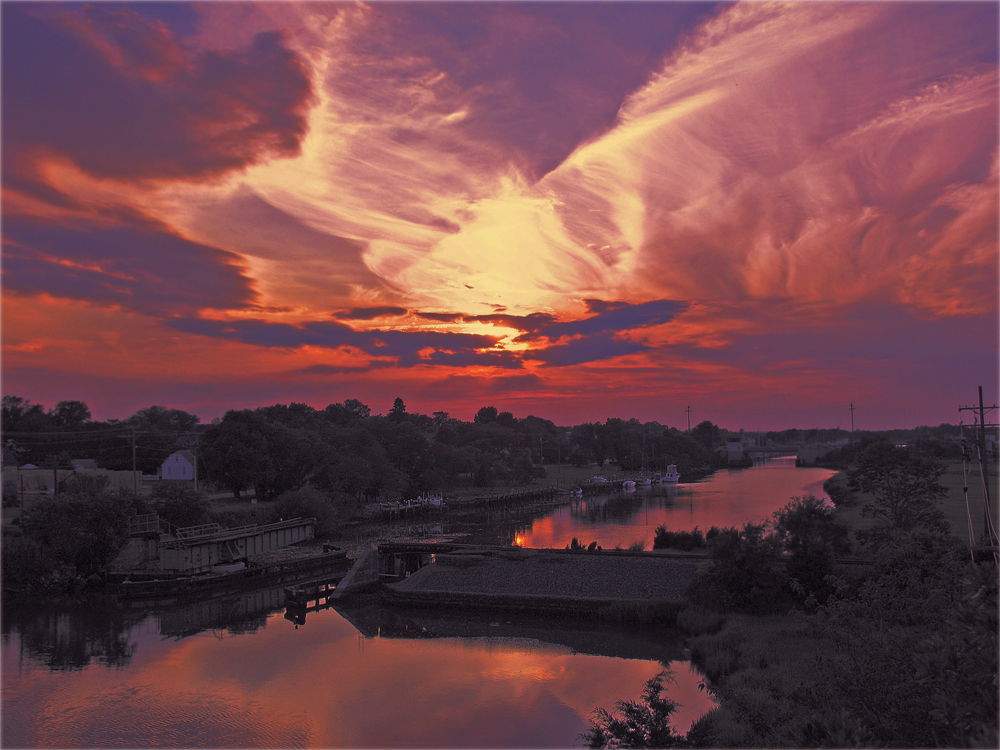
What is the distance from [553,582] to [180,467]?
63.6 metres

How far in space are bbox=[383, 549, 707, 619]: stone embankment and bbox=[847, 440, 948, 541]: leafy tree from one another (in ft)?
49.5

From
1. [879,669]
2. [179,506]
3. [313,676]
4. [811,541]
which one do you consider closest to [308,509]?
[179,506]

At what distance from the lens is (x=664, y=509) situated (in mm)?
88938

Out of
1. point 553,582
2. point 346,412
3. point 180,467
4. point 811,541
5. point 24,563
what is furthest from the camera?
point 346,412

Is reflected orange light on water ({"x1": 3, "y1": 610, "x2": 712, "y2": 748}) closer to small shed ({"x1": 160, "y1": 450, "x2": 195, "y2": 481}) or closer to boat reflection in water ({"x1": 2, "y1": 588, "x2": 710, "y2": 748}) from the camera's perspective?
boat reflection in water ({"x1": 2, "y1": 588, "x2": 710, "y2": 748})

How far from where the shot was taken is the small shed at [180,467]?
3253 inches

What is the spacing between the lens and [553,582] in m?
37.9

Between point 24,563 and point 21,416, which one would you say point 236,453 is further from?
point 21,416

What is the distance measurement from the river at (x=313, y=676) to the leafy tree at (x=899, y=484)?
20.5 metres

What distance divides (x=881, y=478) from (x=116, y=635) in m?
48.7

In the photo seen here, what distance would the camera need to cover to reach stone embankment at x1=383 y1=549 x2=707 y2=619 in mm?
35000

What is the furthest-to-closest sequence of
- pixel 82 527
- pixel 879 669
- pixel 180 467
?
pixel 180 467 → pixel 82 527 → pixel 879 669

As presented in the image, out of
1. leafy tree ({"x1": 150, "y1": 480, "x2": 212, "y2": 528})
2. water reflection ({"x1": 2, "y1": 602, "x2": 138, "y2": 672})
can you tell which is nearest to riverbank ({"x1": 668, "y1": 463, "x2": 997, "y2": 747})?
water reflection ({"x1": 2, "y1": 602, "x2": 138, "y2": 672})

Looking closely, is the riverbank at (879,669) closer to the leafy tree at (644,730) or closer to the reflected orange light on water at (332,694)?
the leafy tree at (644,730)
